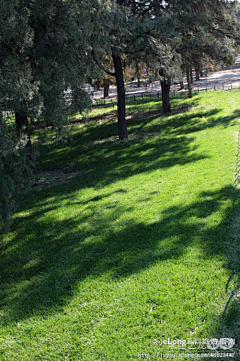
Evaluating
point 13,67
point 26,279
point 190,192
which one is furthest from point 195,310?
point 13,67

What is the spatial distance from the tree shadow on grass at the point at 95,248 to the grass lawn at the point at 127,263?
20 millimetres

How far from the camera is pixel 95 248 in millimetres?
5969

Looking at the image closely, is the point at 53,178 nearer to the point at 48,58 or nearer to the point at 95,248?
the point at 48,58

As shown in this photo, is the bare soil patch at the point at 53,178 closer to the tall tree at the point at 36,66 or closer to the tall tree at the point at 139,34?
the tall tree at the point at 36,66

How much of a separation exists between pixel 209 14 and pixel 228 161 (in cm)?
1267

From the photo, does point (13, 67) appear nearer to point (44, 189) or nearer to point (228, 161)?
point (44, 189)

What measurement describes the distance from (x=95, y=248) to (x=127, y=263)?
2.94 ft

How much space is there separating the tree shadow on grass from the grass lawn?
20mm

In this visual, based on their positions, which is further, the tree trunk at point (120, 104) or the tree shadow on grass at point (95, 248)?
the tree trunk at point (120, 104)

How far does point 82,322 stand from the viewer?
420cm

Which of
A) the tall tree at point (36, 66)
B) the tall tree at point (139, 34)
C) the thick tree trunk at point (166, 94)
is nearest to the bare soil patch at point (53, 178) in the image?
the tall tree at point (36, 66)

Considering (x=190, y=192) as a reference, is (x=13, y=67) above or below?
above

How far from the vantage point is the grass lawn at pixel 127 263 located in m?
3.91

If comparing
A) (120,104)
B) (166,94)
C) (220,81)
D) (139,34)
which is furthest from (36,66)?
(220,81)
